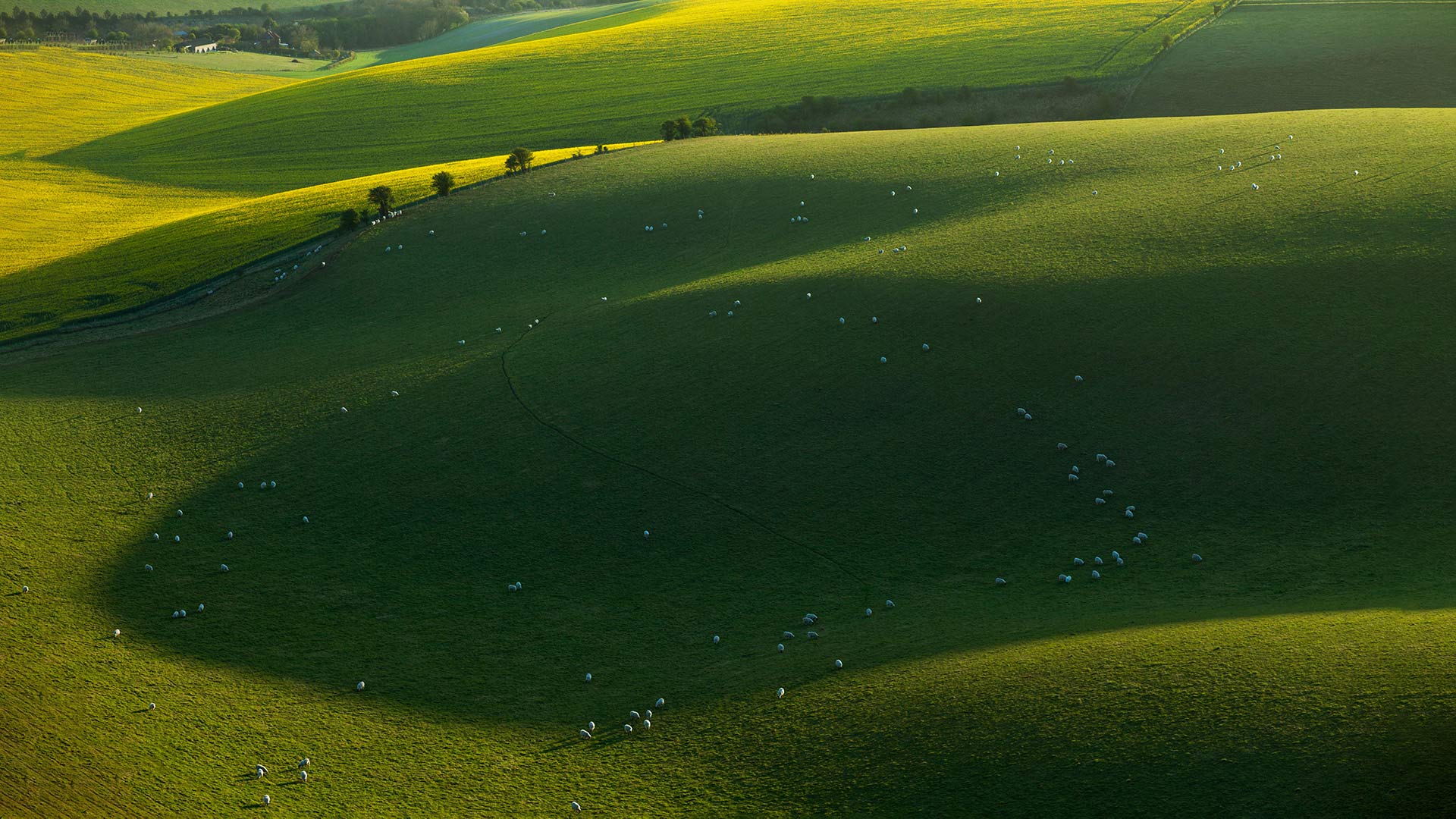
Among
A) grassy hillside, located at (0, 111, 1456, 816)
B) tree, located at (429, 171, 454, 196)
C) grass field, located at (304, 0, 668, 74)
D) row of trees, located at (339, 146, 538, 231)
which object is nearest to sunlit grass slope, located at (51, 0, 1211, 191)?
row of trees, located at (339, 146, 538, 231)

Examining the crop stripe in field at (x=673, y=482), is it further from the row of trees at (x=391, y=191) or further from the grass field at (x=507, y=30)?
the grass field at (x=507, y=30)

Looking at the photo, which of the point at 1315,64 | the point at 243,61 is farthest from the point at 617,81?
the point at 243,61

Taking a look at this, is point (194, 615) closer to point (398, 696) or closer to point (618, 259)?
point (398, 696)

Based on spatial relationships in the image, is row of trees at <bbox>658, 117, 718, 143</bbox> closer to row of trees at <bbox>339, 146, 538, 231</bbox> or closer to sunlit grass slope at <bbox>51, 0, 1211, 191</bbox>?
row of trees at <bbox>339, 146, 538, 231</bbox>

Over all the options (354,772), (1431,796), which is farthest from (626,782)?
(1431,796)

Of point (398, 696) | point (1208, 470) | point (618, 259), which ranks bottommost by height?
point (398, 696)

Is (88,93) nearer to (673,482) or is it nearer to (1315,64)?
(673,482)
